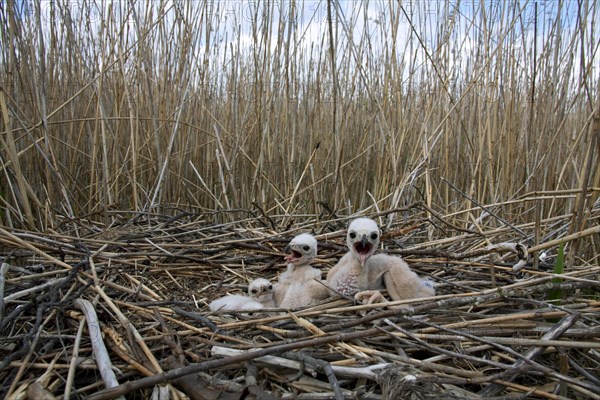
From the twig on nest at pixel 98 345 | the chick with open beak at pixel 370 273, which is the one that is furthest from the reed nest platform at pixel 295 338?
the chick with open beak at pixel 370 273

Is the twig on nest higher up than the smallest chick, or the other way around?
the twig on nest

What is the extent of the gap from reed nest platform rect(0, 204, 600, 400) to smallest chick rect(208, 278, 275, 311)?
93 mm

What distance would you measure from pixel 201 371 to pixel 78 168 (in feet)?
9.15

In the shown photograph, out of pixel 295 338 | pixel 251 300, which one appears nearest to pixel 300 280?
pixel 251 300

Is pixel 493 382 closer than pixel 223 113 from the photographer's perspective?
Yes

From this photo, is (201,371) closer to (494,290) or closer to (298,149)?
(494,290)

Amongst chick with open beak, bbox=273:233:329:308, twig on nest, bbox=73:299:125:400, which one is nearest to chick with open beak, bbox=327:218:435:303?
chick with open beak, bbox=273:233:329:308

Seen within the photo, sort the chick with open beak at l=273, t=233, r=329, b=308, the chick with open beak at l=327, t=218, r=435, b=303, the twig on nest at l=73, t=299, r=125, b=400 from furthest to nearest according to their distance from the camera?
the chick with open beak at l=273, t=233, r=329, b=308 < the chick with open beak at l=327, t=218, r=435, b=303 < the twig on nest at l=73, t=299, r=125, b=400

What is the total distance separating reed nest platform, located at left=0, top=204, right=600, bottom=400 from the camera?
4.06ft

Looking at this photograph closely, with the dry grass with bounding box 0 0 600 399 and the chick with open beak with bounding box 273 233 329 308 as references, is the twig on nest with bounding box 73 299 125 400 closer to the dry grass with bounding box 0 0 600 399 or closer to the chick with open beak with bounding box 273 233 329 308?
the dry grass with bounding box 0 0 600 399

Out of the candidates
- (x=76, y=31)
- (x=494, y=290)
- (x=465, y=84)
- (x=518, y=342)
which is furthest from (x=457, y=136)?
(x=76, y=31)

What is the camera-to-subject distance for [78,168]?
141 inches

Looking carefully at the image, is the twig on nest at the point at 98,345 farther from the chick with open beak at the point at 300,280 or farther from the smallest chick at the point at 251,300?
the chick with open beak at the point at 300,280

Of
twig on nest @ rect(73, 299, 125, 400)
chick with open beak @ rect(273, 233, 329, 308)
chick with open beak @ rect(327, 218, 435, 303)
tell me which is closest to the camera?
twig on nest @ rect(73, 299, 125, 400)
